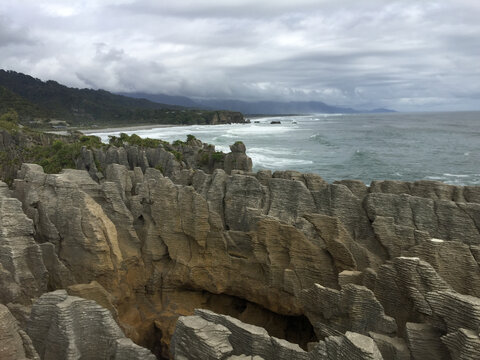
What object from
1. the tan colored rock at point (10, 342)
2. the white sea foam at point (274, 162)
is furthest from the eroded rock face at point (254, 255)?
the white sea foam at point (274, 162)

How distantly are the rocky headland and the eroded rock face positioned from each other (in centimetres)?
4

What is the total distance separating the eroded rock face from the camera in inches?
339

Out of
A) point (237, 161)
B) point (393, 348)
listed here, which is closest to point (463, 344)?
point (393, 348)

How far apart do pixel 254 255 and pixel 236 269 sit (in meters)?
0.87

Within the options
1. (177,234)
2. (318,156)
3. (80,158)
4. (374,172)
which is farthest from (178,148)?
(318,156)

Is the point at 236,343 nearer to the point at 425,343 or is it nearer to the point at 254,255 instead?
the point at 425,343

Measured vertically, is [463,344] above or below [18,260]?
below

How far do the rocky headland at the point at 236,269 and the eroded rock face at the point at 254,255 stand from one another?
4cm

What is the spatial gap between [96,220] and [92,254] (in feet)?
3.13

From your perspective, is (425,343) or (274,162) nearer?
(425,343)

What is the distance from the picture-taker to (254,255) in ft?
41.1

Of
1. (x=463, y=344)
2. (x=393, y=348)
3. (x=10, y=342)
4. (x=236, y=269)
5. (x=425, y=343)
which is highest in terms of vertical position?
→ (x=463, y=344)

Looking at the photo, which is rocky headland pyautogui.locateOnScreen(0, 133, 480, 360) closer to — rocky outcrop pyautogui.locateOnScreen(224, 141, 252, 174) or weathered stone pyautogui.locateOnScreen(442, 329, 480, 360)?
weathered stone pyautogui.locateOnScreen(442, 329, 480, 360)

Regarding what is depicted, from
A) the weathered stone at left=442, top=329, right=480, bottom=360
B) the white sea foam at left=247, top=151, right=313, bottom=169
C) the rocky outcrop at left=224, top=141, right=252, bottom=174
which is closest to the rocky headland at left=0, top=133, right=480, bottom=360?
the weathered stone at left=442, top=329, right=480, bottom=360
